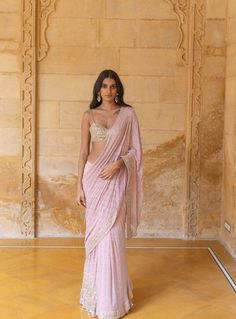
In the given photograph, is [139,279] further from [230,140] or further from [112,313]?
[230,140]

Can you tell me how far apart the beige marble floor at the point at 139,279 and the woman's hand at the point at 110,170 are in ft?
3.39

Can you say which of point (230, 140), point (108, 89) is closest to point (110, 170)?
point (108, 89)

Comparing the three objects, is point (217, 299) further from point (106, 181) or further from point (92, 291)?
point (106, 181)

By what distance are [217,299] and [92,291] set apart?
104 cm

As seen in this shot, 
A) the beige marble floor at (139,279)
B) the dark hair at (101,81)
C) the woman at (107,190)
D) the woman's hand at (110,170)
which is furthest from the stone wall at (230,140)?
the woman's hand at (110,170)

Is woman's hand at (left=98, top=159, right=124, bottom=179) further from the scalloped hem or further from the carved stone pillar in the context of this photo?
the carved stone pillar

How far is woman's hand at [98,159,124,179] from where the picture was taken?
139 inches

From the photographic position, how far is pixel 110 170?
3.53 metres

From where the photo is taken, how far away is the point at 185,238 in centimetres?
563

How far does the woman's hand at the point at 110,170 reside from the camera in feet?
11.6

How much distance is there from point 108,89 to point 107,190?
739mm

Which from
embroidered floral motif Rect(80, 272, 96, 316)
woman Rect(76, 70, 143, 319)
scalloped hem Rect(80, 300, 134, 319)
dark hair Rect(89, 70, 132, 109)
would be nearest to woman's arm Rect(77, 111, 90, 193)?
woman Rect(76, 70, 143, 319)

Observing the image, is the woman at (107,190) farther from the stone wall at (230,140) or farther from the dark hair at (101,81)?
the stone wall at (230,140)

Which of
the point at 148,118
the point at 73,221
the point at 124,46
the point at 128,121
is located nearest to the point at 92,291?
the point at 128,121
